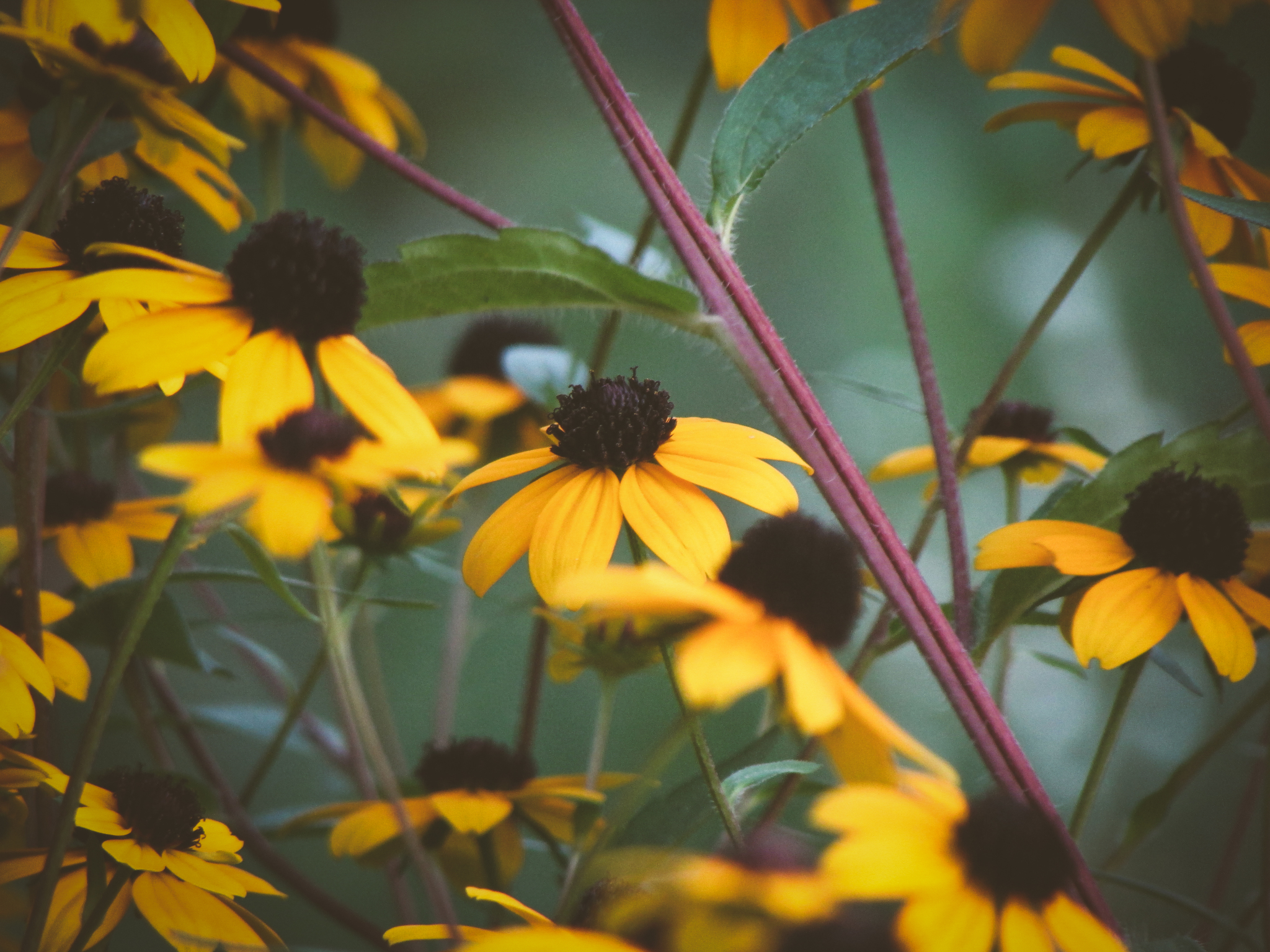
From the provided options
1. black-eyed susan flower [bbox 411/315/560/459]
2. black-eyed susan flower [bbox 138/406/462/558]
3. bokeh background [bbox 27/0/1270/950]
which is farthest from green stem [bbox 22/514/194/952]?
bokeh background [bbox 27/0/1270/950]

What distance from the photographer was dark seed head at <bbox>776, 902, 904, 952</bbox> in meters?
0.15

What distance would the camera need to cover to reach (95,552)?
0.37 m

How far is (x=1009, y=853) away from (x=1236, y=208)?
0.19 metres

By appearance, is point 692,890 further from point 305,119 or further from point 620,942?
point 305,119

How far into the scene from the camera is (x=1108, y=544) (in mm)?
302

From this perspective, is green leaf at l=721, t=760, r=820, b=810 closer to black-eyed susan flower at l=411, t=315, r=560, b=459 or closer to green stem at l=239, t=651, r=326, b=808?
green stem at l=239, t=651, r=326, b=808

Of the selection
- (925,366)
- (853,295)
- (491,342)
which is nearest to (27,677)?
(925,366)

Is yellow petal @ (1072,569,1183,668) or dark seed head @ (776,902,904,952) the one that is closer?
dark seed head @ (776,902,904,952)

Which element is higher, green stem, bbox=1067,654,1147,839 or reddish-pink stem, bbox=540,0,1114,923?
reddish-pink stem, bbox=540,0,1114,923

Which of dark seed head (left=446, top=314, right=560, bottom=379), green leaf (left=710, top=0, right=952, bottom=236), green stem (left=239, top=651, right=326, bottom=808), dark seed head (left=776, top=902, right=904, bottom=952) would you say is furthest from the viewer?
dark seed head (left=446, top=314, right=560, bottom=379)

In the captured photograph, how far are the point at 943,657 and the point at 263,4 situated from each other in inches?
9.6

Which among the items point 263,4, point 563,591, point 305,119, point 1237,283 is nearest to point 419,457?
point 563,591

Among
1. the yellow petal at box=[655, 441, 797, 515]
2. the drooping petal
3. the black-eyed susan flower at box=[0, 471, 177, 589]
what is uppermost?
the yellow petal at box=[655, 441, 797, 515]

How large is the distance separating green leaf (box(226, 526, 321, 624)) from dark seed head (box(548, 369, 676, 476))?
0.31 feet
